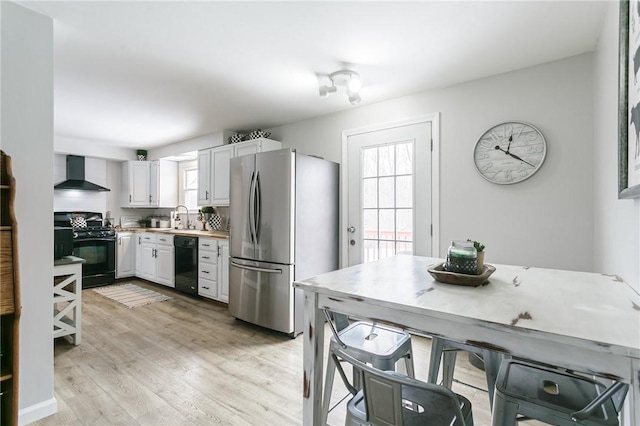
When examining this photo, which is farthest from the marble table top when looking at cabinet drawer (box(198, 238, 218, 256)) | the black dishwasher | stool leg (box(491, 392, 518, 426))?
the black dishwasher

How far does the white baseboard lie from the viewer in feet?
5.70

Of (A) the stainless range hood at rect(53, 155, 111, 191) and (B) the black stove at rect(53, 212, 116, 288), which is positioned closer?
(B) the black stove at rect(53, 212, 116, 288)

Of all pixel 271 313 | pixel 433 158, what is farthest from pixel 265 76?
pixel 271 313

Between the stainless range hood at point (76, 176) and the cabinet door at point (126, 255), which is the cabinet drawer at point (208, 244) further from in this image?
the stainless range hood at point (76, 176)

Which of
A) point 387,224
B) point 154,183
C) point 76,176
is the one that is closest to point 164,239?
point 154,183

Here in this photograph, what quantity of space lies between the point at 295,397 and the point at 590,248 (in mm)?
2349

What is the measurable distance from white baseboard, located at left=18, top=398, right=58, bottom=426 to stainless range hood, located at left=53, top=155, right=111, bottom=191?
437 centimetres

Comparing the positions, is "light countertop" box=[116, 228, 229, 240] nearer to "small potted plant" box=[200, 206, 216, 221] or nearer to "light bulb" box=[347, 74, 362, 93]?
"small potted plant" box=[200, 206, 216, 221]

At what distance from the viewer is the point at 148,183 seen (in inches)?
227

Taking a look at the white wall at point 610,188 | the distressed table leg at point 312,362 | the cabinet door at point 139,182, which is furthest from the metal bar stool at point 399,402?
the cabinet door at point 139,182

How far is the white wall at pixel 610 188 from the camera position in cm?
131

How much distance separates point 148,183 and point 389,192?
467cm

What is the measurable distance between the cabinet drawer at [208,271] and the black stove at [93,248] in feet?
6.50

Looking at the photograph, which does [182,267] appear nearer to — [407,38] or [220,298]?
[220,298]
